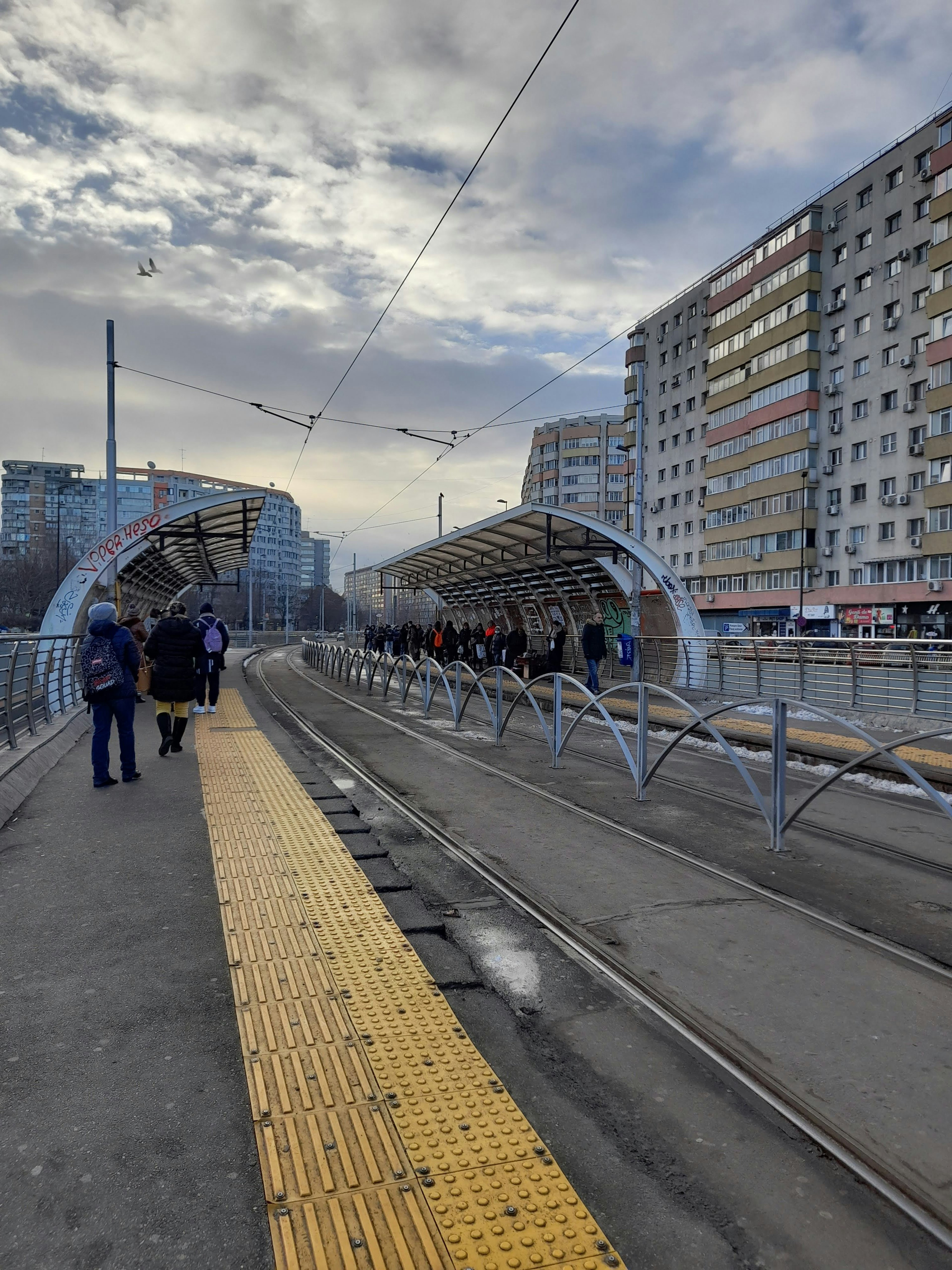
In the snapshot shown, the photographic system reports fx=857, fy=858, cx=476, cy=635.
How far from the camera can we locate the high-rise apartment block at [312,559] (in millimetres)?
175500

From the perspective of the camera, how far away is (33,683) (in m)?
10.4

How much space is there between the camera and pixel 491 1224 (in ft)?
7.70

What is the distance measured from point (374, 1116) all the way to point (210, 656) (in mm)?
12247

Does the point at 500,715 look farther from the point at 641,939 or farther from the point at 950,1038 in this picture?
the point at 950,1038

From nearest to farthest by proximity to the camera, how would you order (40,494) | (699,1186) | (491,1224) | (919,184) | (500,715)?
(491,1224) < (699,1186) < (500,715) < (919,184) < (40,494)

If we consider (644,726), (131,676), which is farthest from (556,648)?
(131,676)

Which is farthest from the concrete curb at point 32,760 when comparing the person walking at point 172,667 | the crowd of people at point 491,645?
the crowd of people at point 491,645

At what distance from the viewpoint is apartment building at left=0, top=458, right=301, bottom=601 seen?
12181 cm

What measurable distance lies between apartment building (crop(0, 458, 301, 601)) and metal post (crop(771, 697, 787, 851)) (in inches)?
4191

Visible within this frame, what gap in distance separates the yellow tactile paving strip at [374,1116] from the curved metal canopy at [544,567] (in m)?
13.8

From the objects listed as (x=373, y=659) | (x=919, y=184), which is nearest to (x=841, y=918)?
(x=373, y=659)

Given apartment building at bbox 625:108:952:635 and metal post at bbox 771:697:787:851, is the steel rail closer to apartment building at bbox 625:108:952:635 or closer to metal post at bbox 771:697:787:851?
metal post at bbox 771:697:787:851

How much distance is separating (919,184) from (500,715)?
1761 inches

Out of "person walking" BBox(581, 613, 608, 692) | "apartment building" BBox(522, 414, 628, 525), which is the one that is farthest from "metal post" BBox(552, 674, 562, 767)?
"apartment building" BBox(522, 414, 628, 525)
